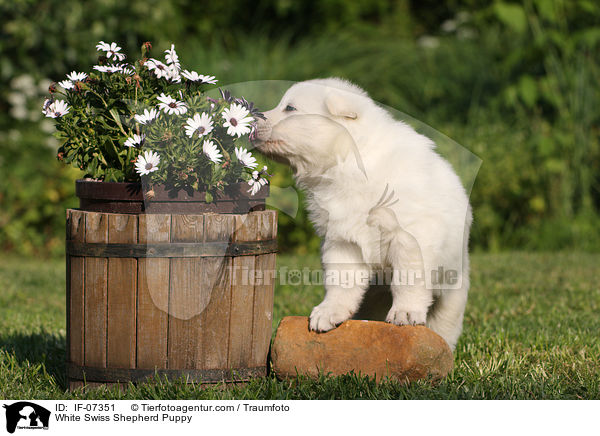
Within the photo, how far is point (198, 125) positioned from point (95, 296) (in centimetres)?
91

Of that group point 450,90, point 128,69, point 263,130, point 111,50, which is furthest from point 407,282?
point 450,90

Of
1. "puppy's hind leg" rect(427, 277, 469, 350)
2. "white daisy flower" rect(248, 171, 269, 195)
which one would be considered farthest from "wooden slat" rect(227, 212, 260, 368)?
"puppy's hind leg" rect(427, 277, 469, 350)

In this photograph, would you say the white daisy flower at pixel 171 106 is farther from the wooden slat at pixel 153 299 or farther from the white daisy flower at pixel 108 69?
the wooden slat at pixel 153 299

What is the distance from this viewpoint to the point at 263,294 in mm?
3275

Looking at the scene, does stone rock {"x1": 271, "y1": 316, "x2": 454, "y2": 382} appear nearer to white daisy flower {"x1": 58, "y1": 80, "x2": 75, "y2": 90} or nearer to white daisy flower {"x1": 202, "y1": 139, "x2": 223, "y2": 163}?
white daisy flower {"x1": 202, "y1": 139, "x2": 223, "y2": 163}

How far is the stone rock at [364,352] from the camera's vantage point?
10.3ft

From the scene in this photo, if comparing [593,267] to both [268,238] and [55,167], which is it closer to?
[268,238]

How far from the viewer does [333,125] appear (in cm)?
328

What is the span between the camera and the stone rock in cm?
315

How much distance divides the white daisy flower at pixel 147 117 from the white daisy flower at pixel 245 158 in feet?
1.32

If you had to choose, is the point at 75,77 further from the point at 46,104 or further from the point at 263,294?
the point at 263,294

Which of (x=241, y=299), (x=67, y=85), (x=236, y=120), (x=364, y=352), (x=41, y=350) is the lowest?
(x=41, y=350)

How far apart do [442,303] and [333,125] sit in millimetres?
1152
